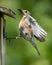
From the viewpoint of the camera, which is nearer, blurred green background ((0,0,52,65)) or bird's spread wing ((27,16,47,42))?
bird's spread wing ((27,16,47,42))

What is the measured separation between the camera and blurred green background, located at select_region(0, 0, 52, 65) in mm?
6328

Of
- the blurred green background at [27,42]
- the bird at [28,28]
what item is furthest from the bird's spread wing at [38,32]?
the blurred green background at [27,42]

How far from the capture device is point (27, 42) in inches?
254

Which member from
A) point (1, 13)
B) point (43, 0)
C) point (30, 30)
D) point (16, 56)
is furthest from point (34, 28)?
point (43, 0)

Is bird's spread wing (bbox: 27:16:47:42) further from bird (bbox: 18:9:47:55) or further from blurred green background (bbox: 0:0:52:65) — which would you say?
blurred green background (bbox: 0:0:52:65)

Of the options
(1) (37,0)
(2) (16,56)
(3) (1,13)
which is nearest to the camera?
(3) (1,13)

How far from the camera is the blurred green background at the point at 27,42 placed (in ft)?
20.8

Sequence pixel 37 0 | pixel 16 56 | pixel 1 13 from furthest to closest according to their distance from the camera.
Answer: pixel 37 0, pixel 16 56, pixel 1 13

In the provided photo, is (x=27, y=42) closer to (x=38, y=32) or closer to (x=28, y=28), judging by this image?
(x=28, y=28)

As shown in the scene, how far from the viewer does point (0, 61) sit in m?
4.66

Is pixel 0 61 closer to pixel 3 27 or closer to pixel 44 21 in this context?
pixel 3 27

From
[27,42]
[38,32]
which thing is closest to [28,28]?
[38,32]

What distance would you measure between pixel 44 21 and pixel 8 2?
0.55 metres

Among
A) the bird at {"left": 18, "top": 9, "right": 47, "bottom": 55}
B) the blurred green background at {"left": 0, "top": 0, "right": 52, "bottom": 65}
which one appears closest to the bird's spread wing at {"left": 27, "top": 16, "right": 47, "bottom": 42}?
the bird at {"left": 18, "top": 9, "right": 47, "bottom": 55}
